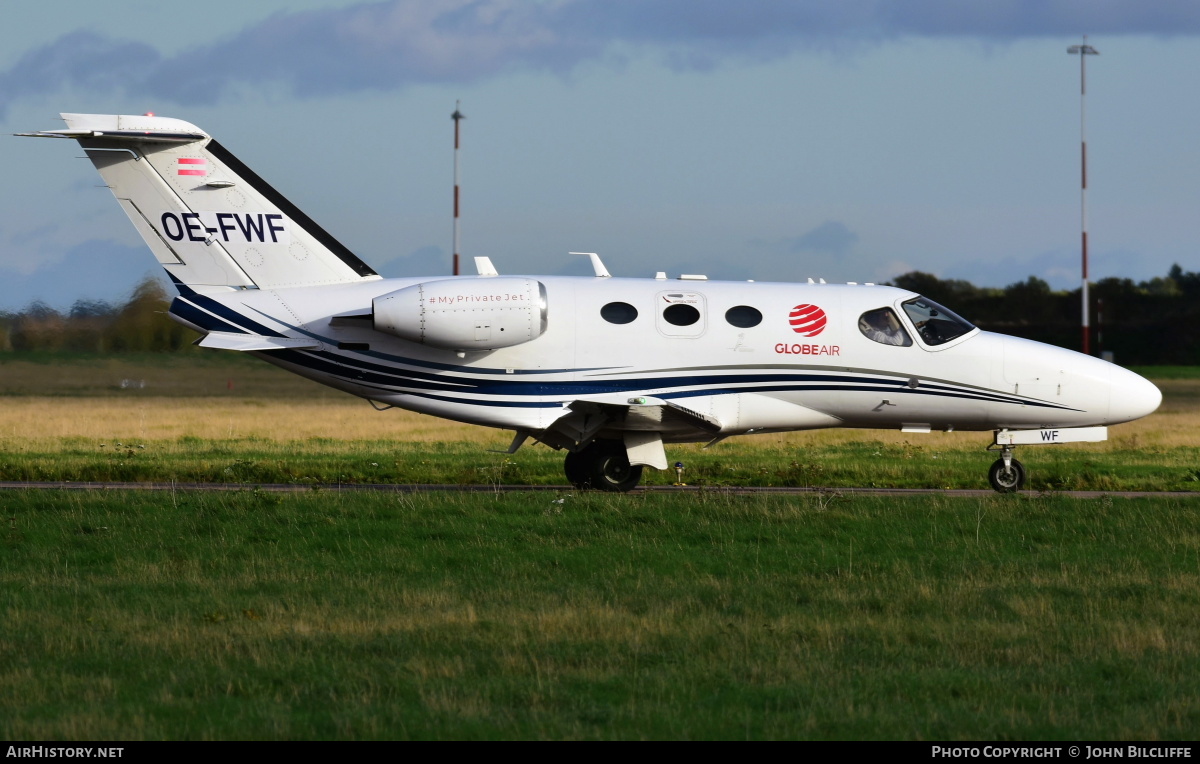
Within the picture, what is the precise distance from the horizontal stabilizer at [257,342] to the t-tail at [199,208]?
2.70 feet

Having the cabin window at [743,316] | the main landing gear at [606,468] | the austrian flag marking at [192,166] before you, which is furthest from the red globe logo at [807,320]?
the austrian flag marking at [192,166]

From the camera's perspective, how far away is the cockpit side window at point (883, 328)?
21312 mm

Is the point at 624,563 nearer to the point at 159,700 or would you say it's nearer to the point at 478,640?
the point at 478,640

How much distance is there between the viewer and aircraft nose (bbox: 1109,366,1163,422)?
71.6 ft

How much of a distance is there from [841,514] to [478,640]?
7.83 meters

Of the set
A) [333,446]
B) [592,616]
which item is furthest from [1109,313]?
[592,616]

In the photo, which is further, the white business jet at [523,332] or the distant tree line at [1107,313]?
the distant tree line at [1107,313]

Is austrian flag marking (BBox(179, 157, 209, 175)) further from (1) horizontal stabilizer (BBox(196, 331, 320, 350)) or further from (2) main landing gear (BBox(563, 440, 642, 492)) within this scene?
(2) main landing gear (BBox(563, 440, 642, 492))

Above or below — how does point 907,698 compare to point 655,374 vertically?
below

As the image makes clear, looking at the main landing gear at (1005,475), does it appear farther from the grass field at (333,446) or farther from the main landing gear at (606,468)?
the main landing gear at (606,468)

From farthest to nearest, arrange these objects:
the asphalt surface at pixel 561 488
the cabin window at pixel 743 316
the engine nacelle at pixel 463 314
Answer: the asphalt surface at pixel 561 488 → the cabin window at pixel 743 316 → the engine nacelle at pixel 463 314

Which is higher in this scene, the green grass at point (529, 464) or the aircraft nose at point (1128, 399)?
the aircraft nose at point (1128, 399)

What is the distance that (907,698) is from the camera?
354 inches
